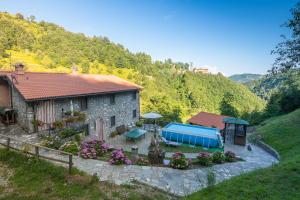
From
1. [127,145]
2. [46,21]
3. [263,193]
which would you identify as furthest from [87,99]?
[46,21]

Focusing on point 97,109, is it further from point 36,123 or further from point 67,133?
point 36,123

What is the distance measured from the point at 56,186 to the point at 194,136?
11.6 m

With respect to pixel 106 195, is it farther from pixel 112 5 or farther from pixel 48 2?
pixel 48 2

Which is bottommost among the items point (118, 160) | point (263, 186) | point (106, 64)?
point (118, 160)

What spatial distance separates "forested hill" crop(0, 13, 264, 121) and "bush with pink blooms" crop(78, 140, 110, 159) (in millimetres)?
25425

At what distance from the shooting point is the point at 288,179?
7.29 meters

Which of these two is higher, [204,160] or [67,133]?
[67,133]

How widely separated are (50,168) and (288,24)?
46.7ft

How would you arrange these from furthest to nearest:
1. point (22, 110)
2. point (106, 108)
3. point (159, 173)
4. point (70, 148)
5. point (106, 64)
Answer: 1. point (106, 64)
2. point (106, 108)
3. point (22, 110)
4. point (70, 148)
5. point (159, 173)

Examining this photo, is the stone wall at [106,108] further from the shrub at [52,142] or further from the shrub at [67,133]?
the shrub at [52,142]

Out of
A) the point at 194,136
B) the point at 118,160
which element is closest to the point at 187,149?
the point at 194,136

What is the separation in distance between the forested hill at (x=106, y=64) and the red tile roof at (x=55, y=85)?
1809 cm

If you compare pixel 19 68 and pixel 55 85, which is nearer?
pixel 19 68

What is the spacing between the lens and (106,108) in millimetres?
16938
